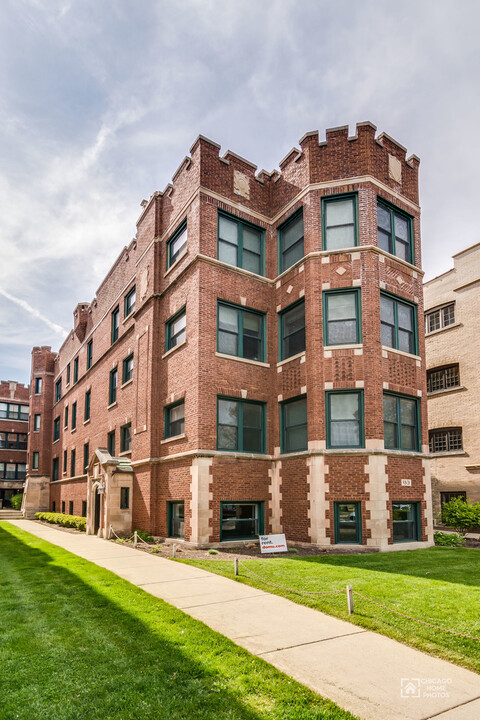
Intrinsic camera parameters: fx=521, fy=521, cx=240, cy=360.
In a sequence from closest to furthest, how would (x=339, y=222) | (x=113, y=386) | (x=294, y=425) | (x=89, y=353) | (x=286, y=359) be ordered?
1. (x=294, y=425)
2. (x=339, y=222)
3. (x=286, y=359)
4. (x=113, y=386)
5. (x=89, y=353)

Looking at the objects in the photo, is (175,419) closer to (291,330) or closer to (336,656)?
(291,330)

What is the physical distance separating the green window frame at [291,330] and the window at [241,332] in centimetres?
68

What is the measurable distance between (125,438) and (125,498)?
4174 mm

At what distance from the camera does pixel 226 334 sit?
18.8 m

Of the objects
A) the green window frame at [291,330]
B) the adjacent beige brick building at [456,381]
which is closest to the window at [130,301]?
the green window frame at [291,330]

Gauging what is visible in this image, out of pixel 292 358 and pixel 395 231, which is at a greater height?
pixel 395 231

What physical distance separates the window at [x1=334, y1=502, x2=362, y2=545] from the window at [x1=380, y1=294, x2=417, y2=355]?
18.3 feet

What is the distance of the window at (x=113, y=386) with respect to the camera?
27.7 metres

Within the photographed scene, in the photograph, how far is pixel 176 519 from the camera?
18.5 m

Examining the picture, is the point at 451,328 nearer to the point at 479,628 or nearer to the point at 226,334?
the point at 226,334

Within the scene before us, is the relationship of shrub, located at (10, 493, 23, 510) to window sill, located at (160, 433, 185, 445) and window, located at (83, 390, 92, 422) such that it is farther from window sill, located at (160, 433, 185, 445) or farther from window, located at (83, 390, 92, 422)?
window sill, located at (160, 433, 185, 445)

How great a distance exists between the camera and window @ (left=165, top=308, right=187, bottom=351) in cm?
1970

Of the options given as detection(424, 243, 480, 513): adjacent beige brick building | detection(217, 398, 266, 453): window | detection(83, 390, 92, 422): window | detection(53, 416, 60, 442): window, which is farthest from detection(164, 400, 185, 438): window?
detection(53, 416, 60, 442): window

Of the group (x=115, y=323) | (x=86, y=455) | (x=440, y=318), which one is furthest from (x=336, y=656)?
(x=86, y=455)
